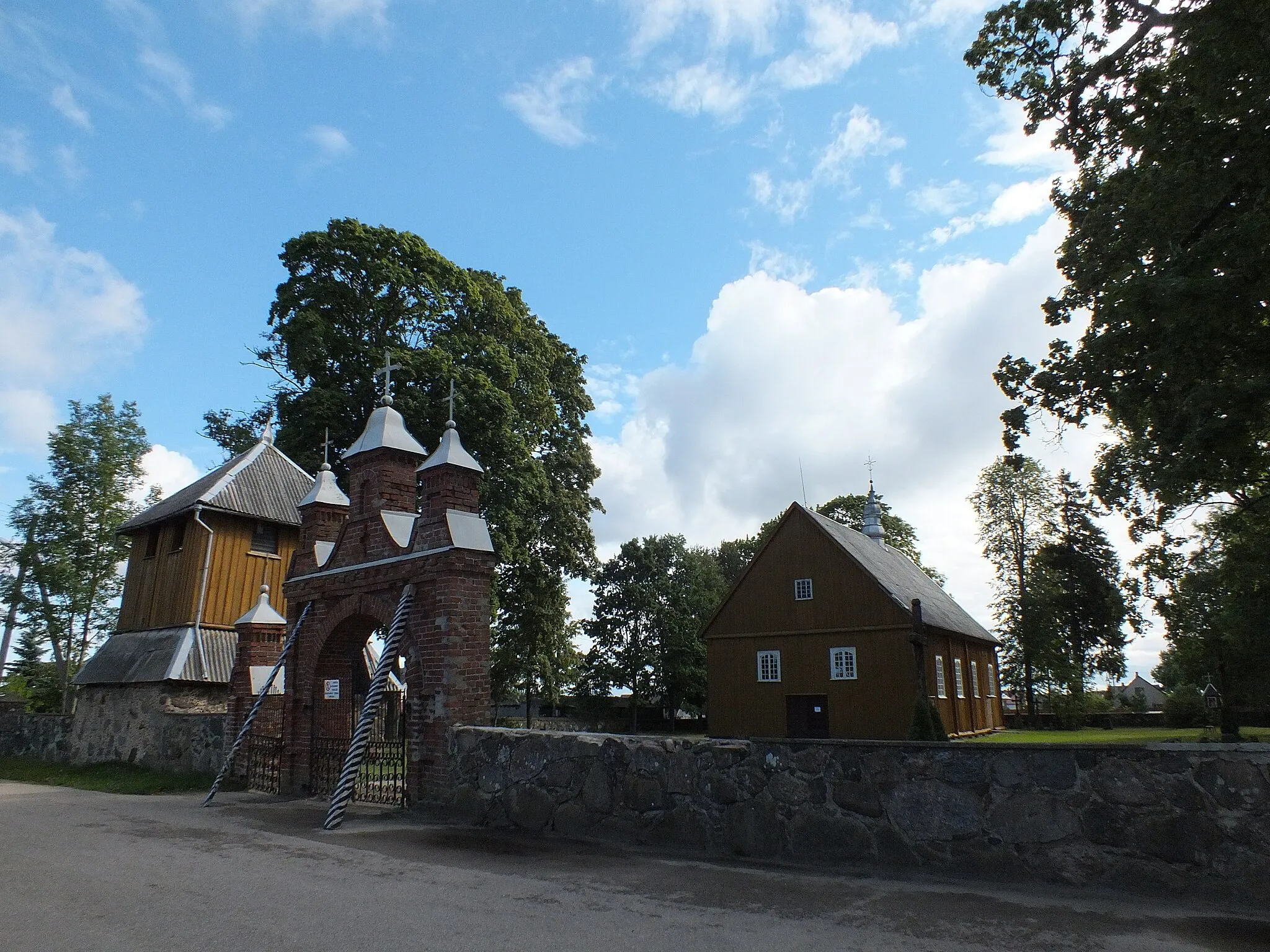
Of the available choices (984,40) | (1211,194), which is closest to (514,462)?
(984,40)

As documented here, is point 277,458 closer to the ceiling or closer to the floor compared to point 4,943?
closer to the ceiling

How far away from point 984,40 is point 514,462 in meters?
16.4

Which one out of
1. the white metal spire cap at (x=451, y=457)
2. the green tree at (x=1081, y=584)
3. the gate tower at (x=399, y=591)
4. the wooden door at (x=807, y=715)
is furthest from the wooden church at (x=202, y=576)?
the green tree at (x=1081, y=584)

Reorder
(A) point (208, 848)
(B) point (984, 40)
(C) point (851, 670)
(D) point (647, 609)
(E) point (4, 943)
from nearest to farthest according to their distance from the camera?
(E) point (4, 943), (A) point (208, 848), (B) point (984, 40), (C) point (851, 670), (D) point (647, 609)

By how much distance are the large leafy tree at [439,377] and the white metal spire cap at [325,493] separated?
7.28 m

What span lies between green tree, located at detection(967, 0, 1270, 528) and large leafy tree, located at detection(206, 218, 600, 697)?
14.7 m

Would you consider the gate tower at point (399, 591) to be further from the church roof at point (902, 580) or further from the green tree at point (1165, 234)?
the church roof at point (902, 580)

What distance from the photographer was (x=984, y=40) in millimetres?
12023

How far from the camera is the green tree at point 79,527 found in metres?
33.8

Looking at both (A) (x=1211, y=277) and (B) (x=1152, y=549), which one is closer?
(A) (x=1211, y=277)

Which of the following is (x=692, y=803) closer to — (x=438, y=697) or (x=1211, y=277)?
(x=438, y=697)

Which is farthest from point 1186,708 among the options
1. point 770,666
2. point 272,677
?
point 272,677

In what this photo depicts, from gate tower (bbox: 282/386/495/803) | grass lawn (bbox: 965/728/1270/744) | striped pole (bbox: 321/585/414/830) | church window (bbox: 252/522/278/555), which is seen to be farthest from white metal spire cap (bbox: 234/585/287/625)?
grass lawn (bbox: 965/728/1270/744)

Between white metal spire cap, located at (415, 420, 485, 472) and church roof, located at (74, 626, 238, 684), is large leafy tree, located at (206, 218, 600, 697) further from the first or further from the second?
white metal spire cap, located at (415, 420, 485, 472)
